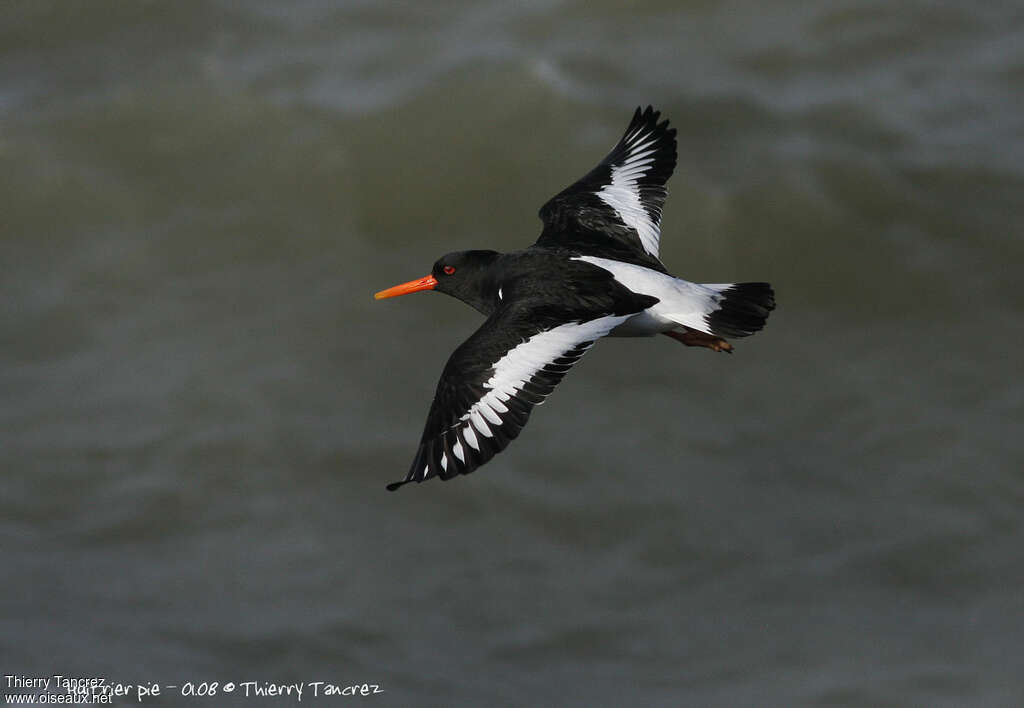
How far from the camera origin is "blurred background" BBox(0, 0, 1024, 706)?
9.78 m

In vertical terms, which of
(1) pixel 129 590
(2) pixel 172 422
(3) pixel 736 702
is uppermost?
(2) pixel 172 422

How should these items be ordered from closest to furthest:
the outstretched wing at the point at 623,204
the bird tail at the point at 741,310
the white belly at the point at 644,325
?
the bird tail at the point at 741,310
the white belly at the point at 644,325
the outstretched wing at the point at 623,204

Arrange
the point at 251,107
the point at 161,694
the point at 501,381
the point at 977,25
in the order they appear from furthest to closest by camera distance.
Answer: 1. the point at 977,25
2. the point at 251,107
3. the point at 161,694
4. the point at 501,381

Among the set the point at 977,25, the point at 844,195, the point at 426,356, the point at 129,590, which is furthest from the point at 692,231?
the point at 129,590

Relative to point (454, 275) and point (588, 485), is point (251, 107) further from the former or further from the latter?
point (454, 275)

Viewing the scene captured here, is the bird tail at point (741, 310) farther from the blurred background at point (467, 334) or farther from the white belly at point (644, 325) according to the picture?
the blurred background at point (467, 334)

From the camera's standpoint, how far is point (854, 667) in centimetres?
962

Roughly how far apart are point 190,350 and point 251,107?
9.30 feet

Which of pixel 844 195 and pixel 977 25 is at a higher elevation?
pixel 977 25

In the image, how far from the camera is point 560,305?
6.83 m

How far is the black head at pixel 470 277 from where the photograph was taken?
7.54 metres

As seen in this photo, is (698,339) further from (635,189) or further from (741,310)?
(635,189)

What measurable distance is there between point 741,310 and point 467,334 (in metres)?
4.83

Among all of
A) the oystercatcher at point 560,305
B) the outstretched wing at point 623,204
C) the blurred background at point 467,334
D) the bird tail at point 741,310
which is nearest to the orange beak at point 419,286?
the oystercatcher at point 560,305
